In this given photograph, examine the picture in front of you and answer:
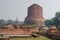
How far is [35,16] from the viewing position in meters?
51.4

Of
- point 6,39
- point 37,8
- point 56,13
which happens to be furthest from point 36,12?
point 6,39

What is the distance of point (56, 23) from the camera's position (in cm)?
4297

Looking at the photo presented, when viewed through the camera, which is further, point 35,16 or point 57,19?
point 35,16

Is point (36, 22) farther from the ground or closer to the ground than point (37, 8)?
closer to the ground

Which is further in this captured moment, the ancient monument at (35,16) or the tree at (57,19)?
the ancient monument at (35,16)

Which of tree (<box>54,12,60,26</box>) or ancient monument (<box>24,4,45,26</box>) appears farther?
ancient monument (<box>24,4,45,26</box>)

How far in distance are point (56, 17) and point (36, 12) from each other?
11011 millimetres

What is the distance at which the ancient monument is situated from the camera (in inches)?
1959

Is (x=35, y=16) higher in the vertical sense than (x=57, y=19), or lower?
higher

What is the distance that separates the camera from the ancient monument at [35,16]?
1959 inches

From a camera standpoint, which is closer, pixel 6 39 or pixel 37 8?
pixel 6 39

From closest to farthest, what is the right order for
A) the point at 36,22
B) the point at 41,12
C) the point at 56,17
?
1. the point at 56,17
2. the point at 36,22
3. the point at 41,12

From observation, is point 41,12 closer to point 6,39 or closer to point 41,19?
point 41,19

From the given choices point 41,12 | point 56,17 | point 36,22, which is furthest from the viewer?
point 41,12
